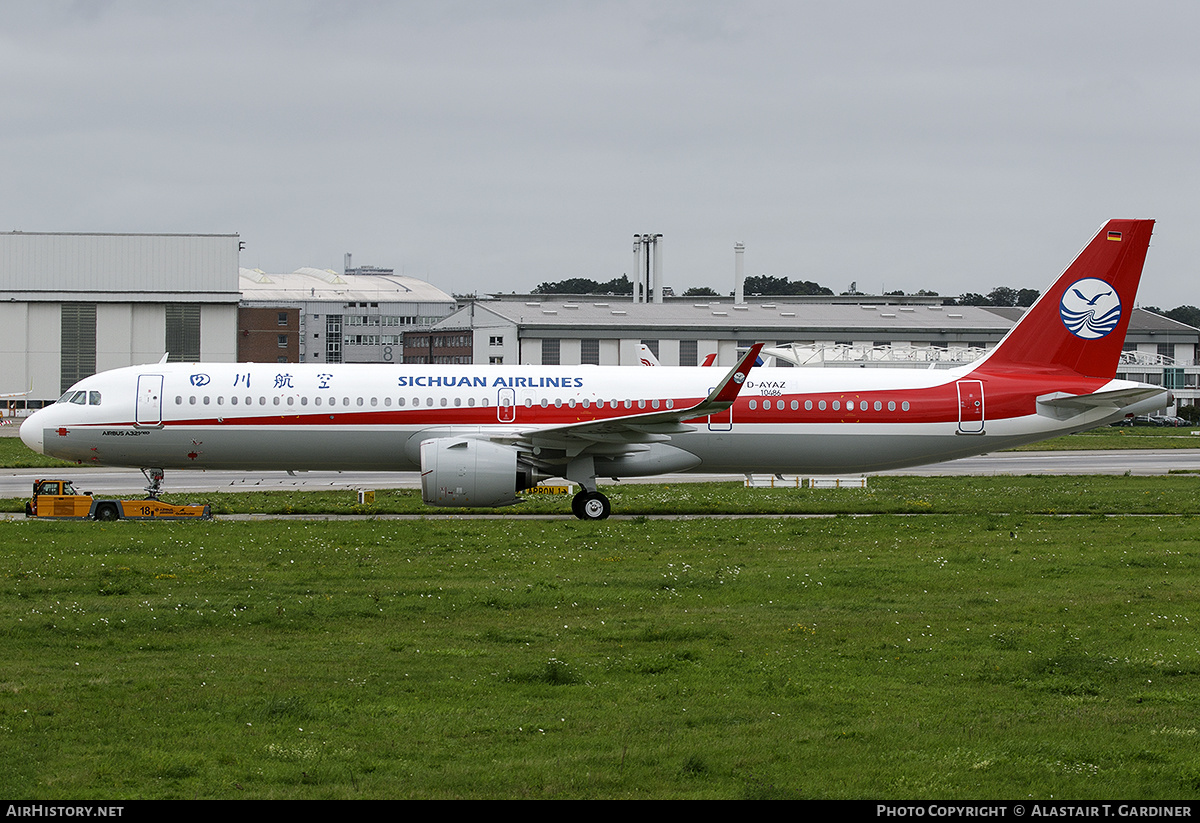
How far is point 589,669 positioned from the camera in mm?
13352

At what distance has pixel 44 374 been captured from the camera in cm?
9700

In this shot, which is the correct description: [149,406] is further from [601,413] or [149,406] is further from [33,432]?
[601,413]

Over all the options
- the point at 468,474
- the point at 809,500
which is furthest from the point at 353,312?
the point at 468,474

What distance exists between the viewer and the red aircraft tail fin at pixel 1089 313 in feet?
110

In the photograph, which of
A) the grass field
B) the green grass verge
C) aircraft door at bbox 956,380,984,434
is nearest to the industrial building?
the green grass verge

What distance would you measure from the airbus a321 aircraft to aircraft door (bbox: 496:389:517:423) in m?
0.05

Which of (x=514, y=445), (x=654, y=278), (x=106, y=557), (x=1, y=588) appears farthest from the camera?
(x=654, y=278)

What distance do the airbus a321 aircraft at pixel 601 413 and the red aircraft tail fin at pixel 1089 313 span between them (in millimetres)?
39

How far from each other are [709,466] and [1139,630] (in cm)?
1678

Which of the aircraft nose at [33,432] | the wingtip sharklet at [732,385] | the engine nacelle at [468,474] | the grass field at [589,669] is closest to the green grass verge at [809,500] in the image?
the aircraft nose at [33,432]
